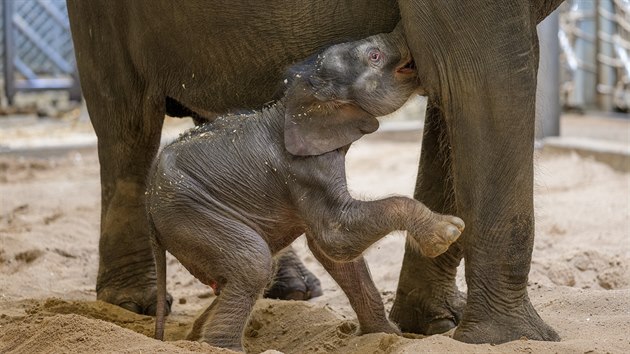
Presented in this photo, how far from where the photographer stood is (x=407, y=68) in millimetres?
4234

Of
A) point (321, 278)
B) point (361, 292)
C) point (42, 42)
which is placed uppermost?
point (42, 42)

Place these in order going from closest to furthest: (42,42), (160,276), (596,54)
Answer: (160,276), (596,54), (42,42)

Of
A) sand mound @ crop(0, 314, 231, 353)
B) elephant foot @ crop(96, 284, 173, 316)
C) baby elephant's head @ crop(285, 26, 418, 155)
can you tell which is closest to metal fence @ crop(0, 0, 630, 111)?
elephant foot @ crop(96, 284, 173, 316)

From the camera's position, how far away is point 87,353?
12.9 feet

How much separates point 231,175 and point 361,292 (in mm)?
747

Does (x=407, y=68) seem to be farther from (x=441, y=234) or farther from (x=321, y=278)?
(x=321, y=278)

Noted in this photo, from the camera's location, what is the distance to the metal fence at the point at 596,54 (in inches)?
554

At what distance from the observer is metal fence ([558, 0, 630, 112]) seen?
14070 millimetres

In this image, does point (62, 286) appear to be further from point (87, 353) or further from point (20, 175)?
point (20, 175)

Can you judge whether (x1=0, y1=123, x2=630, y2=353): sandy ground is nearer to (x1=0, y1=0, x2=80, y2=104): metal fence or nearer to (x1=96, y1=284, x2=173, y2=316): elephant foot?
(x1=96, y1=284, x2=173, y2=316): elephant foot

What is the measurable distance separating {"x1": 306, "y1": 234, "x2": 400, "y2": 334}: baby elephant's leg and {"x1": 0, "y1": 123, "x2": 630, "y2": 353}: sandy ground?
120 mm

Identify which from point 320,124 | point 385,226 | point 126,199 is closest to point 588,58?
point 126,199

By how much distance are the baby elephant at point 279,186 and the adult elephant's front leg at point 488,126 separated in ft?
0.60

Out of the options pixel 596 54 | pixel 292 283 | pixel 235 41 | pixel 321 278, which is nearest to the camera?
pixel 235 41
